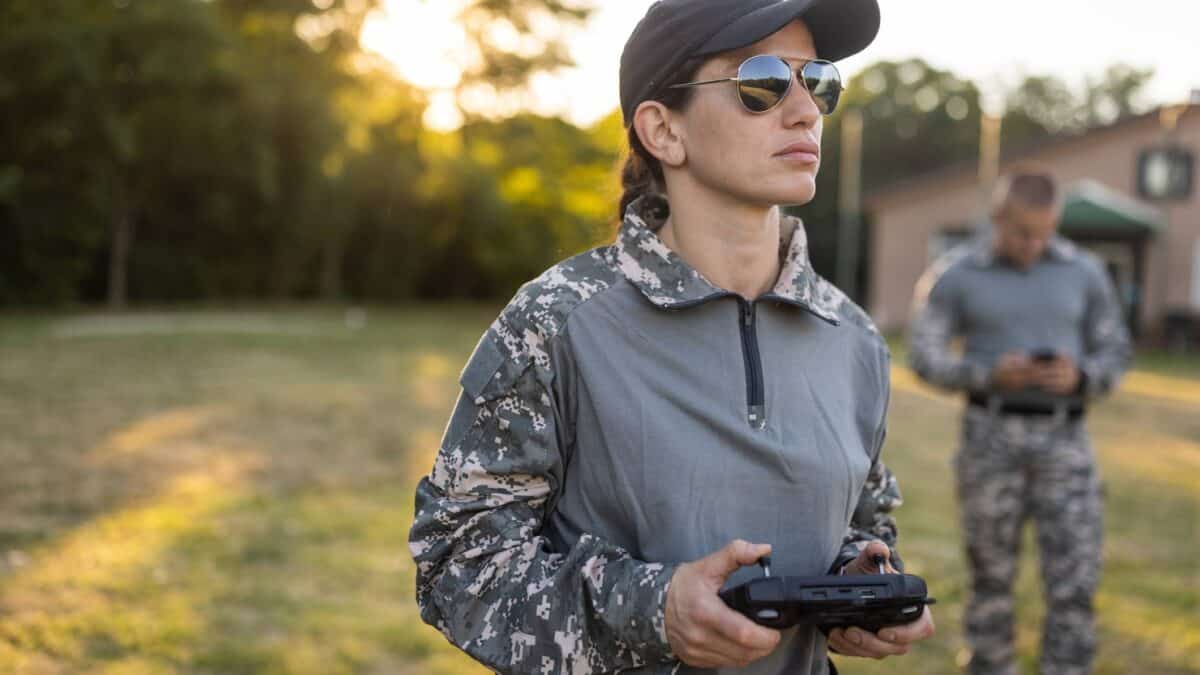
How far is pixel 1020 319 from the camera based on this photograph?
4.96 meters

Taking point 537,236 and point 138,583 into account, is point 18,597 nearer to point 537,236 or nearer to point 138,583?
point 138,583

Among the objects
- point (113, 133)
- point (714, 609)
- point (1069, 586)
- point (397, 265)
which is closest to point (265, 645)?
point (1069, 586)

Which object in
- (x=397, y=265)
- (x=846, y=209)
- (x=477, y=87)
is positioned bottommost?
(x=397, y=265)

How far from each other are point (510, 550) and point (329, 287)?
33239 millimetres

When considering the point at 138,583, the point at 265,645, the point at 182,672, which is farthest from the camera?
the point at 138,583

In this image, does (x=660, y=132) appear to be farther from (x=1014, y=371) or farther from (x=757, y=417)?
(x=1014, y=371)

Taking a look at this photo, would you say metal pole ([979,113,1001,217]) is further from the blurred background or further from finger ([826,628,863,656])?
finger ([826,628,863,656])

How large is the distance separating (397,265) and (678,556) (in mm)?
34694

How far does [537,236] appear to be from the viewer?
121 ft

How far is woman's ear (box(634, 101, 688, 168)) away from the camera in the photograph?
2.01 metres

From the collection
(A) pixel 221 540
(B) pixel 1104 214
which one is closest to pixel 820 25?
(A) pixel 221 540

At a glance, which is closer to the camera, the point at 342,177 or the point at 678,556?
the point at 678,556

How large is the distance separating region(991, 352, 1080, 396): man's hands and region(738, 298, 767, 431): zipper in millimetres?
3006

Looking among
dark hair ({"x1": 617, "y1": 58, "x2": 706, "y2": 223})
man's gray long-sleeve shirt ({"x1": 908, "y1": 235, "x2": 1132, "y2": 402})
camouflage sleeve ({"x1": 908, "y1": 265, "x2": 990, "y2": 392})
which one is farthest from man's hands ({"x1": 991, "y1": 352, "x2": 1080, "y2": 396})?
dark hair ({"x1": 617, "y1": 58, "x2": 706, "y2": 223})
